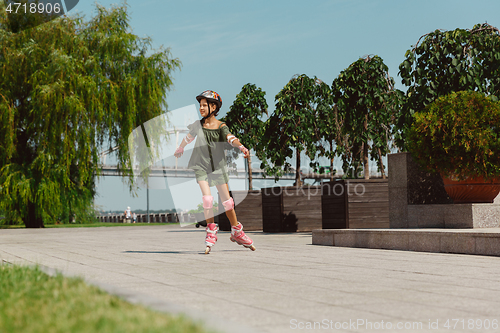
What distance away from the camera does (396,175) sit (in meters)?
11.2

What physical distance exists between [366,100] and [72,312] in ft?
42.1

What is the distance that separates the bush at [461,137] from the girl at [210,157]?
3448 mm

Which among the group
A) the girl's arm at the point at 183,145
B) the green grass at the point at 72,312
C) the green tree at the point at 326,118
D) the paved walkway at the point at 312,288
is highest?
the green tree at the point at 326,118

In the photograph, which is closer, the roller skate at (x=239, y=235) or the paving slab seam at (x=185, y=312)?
the paving slab seam at (x=185, y=312)

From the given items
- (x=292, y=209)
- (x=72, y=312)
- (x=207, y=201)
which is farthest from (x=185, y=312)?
(x=292, y=209)

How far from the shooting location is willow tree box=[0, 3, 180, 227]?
2222cm

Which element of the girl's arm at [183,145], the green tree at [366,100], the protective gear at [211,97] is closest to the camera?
the girl's arm at [183,145]

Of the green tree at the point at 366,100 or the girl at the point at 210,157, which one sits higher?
the green tree at the point at 366,100

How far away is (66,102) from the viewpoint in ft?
71.1

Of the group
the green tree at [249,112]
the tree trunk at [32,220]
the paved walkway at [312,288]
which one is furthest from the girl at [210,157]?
the tree trunk at [32,220]

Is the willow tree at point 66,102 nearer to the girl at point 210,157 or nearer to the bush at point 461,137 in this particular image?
the girl at point 210,157

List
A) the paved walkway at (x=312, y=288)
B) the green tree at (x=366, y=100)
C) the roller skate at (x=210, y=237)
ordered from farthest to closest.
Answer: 1. the green tree at (x=366, y=100)
2. the roller skate at (x=210, y=237)
3. the paved walkway at (x=312, y=288)

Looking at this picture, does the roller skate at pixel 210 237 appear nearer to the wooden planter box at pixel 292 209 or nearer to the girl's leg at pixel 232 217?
the girl's leg at pixel 232 217

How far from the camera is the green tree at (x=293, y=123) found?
1733cm
